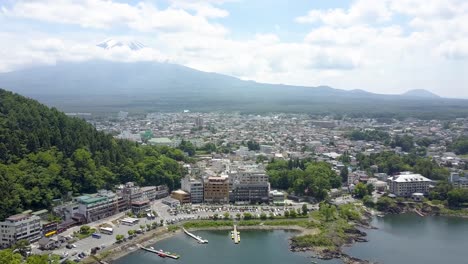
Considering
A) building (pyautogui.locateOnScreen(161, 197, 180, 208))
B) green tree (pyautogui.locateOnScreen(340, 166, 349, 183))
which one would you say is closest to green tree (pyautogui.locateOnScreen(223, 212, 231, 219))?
building (pyautogui.locateOnScreen(161, 197, 180, 208))

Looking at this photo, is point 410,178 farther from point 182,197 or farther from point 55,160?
point 55,160

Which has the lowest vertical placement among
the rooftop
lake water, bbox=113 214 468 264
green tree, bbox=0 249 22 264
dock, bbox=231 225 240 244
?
lake water, bbox=113 214 468 264

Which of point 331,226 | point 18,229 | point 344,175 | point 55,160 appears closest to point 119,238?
point 18,229

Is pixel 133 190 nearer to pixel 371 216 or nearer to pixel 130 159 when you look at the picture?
pixel 130 159

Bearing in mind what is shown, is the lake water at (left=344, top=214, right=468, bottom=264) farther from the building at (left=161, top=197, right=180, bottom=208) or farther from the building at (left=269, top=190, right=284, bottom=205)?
the building at (left=161, top=197, right=180, bottom=208)

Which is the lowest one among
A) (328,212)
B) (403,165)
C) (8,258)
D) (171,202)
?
(171,202)

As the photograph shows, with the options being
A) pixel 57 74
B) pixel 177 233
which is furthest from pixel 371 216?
pixel 57 74
